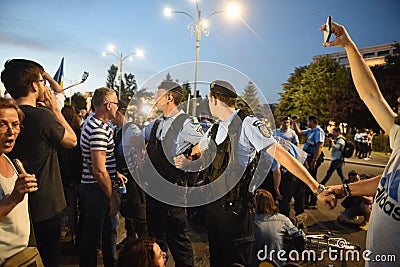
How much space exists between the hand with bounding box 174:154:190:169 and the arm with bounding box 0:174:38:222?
130 cm

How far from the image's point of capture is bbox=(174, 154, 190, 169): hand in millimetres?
2775

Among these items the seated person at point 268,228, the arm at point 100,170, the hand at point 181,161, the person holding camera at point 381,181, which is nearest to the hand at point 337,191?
the person holding camera at point 381,181

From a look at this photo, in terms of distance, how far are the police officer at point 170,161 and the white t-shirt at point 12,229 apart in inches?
50.3

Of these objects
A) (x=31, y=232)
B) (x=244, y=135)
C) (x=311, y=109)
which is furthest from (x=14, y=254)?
(x=311, y=109)

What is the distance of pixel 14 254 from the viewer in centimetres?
175

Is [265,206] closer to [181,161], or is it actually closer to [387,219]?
[181,161]

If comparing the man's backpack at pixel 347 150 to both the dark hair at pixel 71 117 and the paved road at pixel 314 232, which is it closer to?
the paved road at pixel 314 232

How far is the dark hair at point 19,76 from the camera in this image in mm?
2311

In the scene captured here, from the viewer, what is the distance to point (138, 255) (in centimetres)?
191

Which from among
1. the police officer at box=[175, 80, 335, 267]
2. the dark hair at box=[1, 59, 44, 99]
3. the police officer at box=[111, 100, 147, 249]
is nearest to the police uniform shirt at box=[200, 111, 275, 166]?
the police officer at box=[175, 80, 335, 267]

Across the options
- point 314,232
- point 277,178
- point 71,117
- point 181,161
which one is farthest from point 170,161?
point 314,232

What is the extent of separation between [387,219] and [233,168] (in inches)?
41.9

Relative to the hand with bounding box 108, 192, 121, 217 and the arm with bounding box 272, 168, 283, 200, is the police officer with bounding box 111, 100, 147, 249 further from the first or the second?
the arm with bounding box 272, 168, 283, 200

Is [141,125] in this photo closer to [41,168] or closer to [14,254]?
[41,168]
